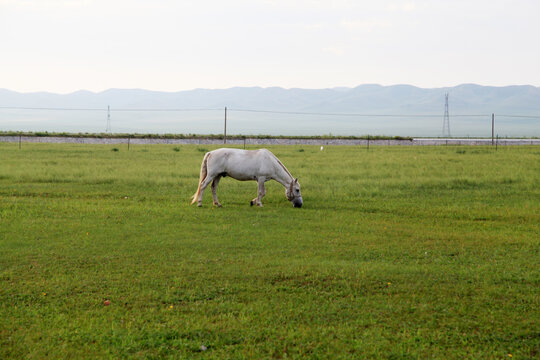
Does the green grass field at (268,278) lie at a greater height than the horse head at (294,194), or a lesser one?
lesser

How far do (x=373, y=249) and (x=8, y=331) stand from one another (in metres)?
6.54

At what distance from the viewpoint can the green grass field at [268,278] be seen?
6.29m

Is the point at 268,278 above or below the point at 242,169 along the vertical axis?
below

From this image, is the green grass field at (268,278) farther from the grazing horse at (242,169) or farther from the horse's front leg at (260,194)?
the grazing horse at (242,169)

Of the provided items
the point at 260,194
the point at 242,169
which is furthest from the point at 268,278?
the point at 242,169

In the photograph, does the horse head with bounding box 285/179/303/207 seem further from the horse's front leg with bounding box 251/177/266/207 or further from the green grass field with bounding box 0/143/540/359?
the horse's front leg with bounding box 251/177/266/207

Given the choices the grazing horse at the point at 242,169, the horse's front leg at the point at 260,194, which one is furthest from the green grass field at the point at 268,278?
the grazing horse at the point at 242,169

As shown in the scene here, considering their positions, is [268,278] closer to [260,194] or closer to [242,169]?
[260,194]

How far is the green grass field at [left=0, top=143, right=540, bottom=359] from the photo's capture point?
6.29 m

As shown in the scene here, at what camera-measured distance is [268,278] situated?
851cm

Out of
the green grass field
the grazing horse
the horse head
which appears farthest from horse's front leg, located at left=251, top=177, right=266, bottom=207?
the horse head

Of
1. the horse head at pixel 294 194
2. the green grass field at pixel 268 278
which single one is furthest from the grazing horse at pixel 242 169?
the green grass field at pixel 268 278

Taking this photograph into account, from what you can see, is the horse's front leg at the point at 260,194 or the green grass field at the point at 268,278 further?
the horse's front leg at the point at 260,194

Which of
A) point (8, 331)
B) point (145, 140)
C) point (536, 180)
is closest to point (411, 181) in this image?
point (536, 180)
